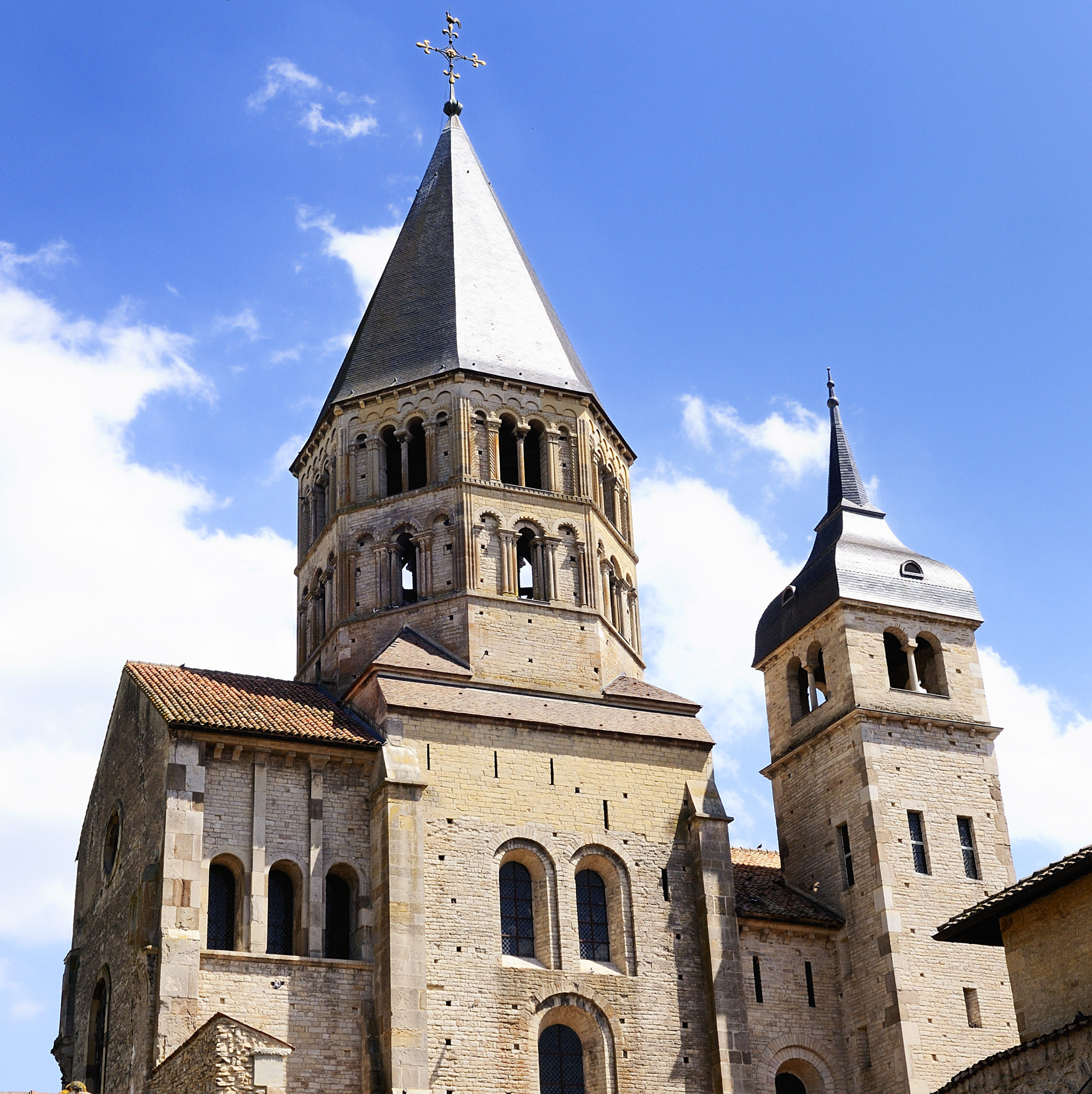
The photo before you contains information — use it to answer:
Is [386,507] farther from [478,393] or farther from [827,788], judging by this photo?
[827,788]

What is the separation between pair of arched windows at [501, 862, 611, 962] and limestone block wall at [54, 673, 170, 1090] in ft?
20.8

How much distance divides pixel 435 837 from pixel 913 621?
13861 millimetres

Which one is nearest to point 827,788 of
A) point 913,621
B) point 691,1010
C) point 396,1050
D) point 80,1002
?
point 913,621

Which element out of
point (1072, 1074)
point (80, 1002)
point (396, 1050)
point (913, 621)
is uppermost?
point (913, 621)

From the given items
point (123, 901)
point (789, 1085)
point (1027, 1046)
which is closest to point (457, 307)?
point (123, 901)

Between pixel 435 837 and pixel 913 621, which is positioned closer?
pixel 435 837

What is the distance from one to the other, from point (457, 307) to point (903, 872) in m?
16.6

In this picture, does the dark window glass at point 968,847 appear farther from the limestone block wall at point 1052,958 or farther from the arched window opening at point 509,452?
the arched window opening at point 509,452

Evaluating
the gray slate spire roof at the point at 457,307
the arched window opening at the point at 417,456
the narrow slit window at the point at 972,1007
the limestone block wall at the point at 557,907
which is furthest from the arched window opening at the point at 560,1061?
the gray slate spire roof at the point at 457,307

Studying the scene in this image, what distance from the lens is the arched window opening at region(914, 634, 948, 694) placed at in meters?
37.2

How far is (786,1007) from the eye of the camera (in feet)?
106

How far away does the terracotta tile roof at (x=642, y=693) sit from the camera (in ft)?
111

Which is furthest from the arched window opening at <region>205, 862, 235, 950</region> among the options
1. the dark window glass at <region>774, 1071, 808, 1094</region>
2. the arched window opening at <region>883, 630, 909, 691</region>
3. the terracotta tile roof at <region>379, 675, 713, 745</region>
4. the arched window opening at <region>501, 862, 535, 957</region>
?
the arched window opening at <region>883, 630, 909, 691</region>

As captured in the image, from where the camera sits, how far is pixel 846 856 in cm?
3488
